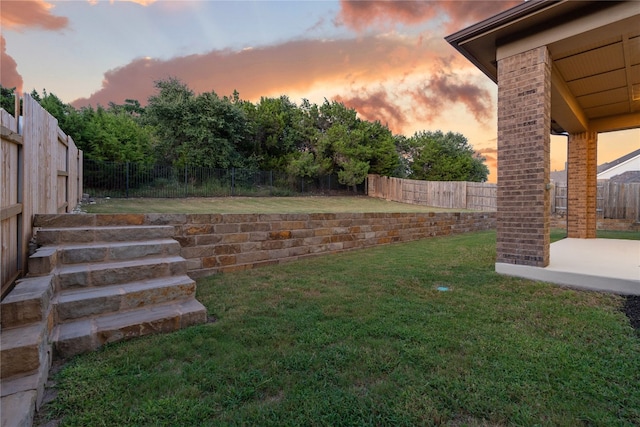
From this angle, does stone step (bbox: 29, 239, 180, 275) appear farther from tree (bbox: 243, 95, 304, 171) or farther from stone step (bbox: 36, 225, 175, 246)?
tree (bbox: 243, 95, 304, 171)

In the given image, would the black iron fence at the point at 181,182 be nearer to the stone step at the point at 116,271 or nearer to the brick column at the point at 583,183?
the stone step at the point at 116,271

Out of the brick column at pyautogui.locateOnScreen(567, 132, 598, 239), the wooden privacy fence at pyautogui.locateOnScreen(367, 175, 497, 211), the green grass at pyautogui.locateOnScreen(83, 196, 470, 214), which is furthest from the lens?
the wooden privacy fence at pyautogui.locateOnScreen(367, 175, 497, 211)

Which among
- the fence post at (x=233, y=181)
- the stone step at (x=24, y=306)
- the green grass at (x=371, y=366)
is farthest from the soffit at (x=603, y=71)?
the fence post at (x=233, y=181)

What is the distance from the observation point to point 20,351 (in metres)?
1.56

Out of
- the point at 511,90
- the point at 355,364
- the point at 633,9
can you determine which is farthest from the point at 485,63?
the point at 355,364

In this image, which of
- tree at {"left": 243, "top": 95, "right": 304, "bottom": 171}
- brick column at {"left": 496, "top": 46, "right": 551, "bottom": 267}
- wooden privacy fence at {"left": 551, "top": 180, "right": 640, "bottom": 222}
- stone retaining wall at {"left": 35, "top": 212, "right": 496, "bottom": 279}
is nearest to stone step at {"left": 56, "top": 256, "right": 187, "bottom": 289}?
stone retaining wall at {"left": 35, "top": 212, "right": 496, "bottom": 279}

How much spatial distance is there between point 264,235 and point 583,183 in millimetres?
8157

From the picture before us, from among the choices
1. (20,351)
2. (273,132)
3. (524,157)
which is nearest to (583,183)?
(524,157)

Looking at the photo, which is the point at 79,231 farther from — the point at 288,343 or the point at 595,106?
the point at 595,106

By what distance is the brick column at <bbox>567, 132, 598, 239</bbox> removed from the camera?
769cm

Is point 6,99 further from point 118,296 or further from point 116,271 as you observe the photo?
point 118,296

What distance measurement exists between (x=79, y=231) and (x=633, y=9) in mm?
6405

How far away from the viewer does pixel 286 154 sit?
20250 mm

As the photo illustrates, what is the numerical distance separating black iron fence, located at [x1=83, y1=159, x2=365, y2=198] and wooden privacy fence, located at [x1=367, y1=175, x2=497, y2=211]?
5.41 m
